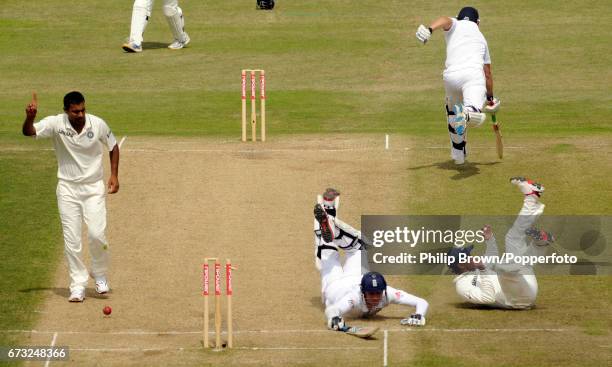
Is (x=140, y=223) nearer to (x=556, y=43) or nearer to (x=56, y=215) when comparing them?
(x=56, y=215)

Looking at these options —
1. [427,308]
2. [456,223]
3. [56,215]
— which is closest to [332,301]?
[427,308]

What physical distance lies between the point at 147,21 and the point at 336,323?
21040 mm

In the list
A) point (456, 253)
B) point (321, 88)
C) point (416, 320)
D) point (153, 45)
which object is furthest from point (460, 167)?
point (153, 45)

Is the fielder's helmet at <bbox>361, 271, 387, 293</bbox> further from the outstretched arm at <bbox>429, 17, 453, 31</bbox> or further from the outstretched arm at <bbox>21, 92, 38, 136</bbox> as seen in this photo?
the outstretched arm at <bbox>429, 17, 453, 31</bbox>

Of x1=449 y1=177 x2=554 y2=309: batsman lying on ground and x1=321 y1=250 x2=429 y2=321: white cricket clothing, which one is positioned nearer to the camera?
x1=321 y1=250 x2=429 y2=321: white cricket clothing

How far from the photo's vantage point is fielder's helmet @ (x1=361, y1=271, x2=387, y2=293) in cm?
1728

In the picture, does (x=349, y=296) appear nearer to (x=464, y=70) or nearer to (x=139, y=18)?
(x=464, y=70)

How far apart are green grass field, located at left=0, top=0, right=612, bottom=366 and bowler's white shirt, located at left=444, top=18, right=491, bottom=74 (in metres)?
1.95

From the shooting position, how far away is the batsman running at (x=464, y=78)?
23.6m

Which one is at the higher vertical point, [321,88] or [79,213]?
[321,88]

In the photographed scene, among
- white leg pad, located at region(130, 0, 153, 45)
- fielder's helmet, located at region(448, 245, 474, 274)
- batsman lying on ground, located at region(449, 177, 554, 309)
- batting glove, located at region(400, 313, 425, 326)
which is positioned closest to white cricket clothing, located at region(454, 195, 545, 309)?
batsman lying on ground, located at region(449, 177, 554, 309)

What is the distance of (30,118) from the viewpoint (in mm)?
17656

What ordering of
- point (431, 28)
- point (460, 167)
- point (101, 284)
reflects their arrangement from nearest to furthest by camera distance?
point (101, 284) → point (431, 28) → point (460, 167)

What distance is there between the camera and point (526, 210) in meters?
18.1
